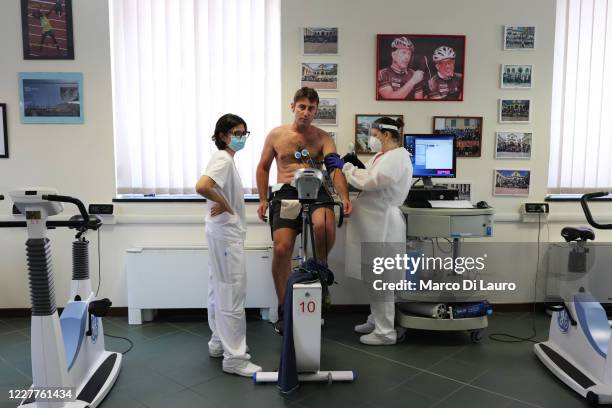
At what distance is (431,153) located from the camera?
11.4 feet

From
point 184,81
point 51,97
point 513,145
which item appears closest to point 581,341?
point 513,145

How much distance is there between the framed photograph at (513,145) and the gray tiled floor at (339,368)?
1.36 metres

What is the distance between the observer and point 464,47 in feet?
12.3

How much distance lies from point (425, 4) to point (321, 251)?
2129 millimetres

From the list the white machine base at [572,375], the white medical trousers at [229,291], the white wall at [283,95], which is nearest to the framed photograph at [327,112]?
the white wall at [283,95]

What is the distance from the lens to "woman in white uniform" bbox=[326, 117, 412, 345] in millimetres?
3043

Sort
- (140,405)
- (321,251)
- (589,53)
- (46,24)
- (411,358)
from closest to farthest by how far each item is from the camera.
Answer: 1. (140,405)
2. (411,358)
3. (321,251)
4. (46,24)
5. (589,53)

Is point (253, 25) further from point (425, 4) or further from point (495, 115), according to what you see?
point (495, 115)

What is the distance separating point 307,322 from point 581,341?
5.28ft

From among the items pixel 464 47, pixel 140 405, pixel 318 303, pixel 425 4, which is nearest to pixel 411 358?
pixel 318 303

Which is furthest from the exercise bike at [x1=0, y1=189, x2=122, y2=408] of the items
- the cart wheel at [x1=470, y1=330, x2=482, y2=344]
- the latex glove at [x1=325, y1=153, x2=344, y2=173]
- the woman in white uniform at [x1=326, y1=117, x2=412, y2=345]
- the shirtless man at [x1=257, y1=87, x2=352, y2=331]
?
the cart wheel at [x1=470, y1=330, x2=482, y2=344]

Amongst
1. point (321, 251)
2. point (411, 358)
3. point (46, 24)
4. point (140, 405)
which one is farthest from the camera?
point (46, 24)

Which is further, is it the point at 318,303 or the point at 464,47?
the point at 464,47

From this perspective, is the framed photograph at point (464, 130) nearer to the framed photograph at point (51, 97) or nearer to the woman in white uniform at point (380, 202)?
the woman in white uniform at point (380, 202)
